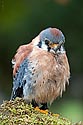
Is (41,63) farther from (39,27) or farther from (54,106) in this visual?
(39,27)

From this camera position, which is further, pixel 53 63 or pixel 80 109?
pixel 80 109

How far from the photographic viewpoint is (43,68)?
5.78 metres

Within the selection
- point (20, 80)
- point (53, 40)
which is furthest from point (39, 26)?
point (53, 40)

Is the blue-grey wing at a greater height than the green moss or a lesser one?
greater

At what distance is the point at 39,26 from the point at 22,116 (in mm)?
5613

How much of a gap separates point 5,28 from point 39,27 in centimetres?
64

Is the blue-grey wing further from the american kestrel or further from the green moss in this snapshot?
the green moss

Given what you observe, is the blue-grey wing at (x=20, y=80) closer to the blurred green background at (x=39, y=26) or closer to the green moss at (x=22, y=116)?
the green moss at (x=22, y=116)

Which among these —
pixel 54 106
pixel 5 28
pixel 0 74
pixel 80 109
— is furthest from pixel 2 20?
pixel 80 109

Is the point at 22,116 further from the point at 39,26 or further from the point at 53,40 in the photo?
the point at 39,26

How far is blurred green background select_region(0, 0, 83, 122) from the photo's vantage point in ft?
32.0

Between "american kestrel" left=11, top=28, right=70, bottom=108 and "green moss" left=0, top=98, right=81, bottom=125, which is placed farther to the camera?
"american kestrel" left=11, top=28, right=70, bottom=108

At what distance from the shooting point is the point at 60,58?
589 cm

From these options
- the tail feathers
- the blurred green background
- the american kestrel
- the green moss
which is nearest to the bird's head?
the american kestrel
